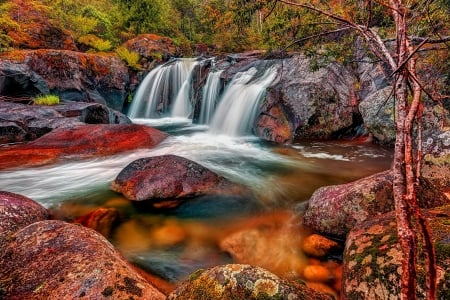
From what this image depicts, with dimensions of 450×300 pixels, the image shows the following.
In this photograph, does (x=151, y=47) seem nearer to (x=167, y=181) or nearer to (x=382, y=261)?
(x=167, y=181)

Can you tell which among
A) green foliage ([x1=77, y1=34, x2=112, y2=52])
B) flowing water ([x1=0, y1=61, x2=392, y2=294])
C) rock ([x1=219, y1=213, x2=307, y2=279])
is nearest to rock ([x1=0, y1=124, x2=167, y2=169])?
flowing water ([x1=0, y1=61, x2=392, y2=294])

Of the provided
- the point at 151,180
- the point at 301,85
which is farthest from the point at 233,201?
the point at 301,85

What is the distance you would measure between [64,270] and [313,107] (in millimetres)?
9220

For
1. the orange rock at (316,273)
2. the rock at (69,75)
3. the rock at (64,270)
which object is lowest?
the orange rock at (316,273)

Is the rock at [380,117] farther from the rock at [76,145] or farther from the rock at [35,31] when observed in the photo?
the rock at [35,31]

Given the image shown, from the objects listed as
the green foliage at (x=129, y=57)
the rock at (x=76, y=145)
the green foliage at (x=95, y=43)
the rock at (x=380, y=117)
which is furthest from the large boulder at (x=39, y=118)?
the rock at (x=380, y=117)

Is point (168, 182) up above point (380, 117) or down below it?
below

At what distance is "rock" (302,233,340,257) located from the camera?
4109 mm

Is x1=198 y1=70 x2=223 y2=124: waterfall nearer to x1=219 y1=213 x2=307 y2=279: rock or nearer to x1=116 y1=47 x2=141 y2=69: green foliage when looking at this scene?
x1=116 y1=47 x2=141 y2=69: green foliage

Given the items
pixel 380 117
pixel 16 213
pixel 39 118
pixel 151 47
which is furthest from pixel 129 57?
pixel 16 213

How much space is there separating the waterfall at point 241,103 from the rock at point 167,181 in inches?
230

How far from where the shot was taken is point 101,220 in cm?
487

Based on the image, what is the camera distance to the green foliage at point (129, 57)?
55.9 ft

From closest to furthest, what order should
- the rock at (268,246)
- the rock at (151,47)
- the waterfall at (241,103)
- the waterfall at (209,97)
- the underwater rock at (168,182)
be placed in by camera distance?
1. the rock at (268,246)
2. the underwater rock at (168,182)
3. the waterfall at (241,103)
4. the waterfall at (209,97)
5. the rock at (151,47)
